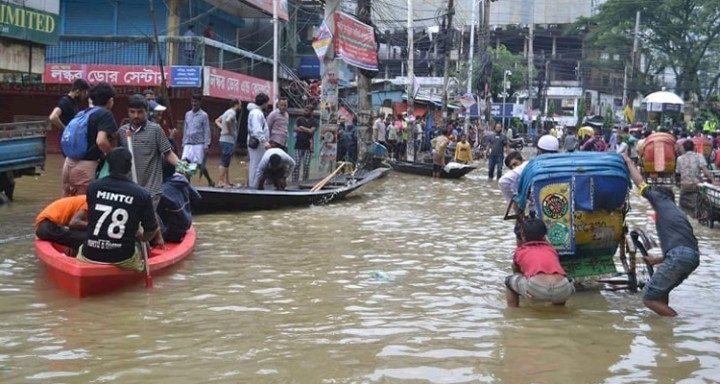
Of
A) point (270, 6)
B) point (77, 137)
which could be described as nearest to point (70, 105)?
point (77, 137)

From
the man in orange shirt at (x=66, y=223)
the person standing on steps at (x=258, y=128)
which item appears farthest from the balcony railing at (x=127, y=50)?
the man in orange shirt at (x=66, y=223)

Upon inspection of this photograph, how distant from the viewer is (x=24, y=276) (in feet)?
24.5

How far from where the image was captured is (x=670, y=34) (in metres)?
46.5

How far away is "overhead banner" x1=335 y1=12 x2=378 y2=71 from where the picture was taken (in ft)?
55.3

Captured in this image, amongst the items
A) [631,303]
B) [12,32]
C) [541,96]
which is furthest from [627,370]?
[541,96]

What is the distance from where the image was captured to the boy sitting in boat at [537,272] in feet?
20.8

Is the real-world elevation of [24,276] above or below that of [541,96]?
below

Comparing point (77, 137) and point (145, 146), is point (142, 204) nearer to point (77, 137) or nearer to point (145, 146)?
point (145, 146)

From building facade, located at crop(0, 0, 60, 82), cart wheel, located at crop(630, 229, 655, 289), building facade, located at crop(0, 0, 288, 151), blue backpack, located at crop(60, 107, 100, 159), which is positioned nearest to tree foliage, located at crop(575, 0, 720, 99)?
building facade, located at crop(0, 0, 288, 151)

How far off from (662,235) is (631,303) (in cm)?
90

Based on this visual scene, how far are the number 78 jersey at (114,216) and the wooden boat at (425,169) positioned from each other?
1606 cm

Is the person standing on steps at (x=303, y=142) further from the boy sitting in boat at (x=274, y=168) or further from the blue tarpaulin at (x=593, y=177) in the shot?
the blue tarpaulin at (x=593, y=177)

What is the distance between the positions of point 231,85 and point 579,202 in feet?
64.0

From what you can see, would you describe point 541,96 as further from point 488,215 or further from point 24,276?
point 24,276
